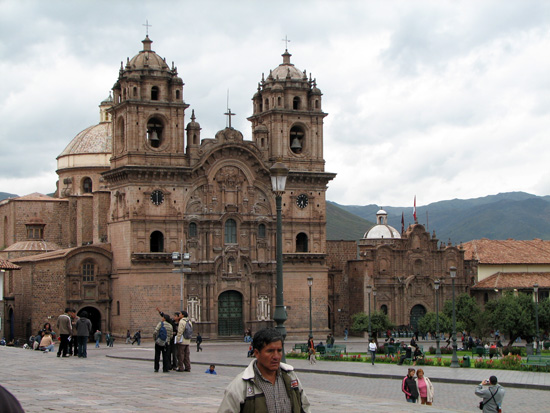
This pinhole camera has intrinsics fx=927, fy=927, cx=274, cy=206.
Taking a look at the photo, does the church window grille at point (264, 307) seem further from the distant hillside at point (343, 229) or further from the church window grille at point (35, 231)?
the distant hillside at point (343, 229)

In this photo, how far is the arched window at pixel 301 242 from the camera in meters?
58.4

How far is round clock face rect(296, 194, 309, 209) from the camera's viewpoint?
5772cm

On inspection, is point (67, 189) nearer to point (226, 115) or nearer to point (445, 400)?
point (226, 115)

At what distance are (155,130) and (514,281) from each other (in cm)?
2839

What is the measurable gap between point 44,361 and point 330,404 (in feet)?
38.8

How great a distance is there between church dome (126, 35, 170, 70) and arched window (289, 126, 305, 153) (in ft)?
30.0

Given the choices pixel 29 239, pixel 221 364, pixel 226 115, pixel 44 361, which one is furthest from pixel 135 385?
pixel 29 239

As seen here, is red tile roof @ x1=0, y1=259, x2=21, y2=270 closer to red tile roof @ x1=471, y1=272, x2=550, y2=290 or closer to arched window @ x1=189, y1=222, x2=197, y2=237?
arched window @ x1=189, y1=222, x2=197, y2=237

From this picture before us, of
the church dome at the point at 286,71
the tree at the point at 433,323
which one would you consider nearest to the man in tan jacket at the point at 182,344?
the tree at the point at 433,323

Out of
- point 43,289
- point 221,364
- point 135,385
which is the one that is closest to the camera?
point 135,385

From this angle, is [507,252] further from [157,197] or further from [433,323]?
[157,197]

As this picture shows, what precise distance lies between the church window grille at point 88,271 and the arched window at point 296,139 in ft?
47.1

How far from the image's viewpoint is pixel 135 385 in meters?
19.0

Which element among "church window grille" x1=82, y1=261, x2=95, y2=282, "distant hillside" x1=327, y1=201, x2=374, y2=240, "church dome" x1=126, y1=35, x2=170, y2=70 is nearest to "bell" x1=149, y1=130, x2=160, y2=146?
"church dome" x1=126, y1=35, x2=170, y2=70
